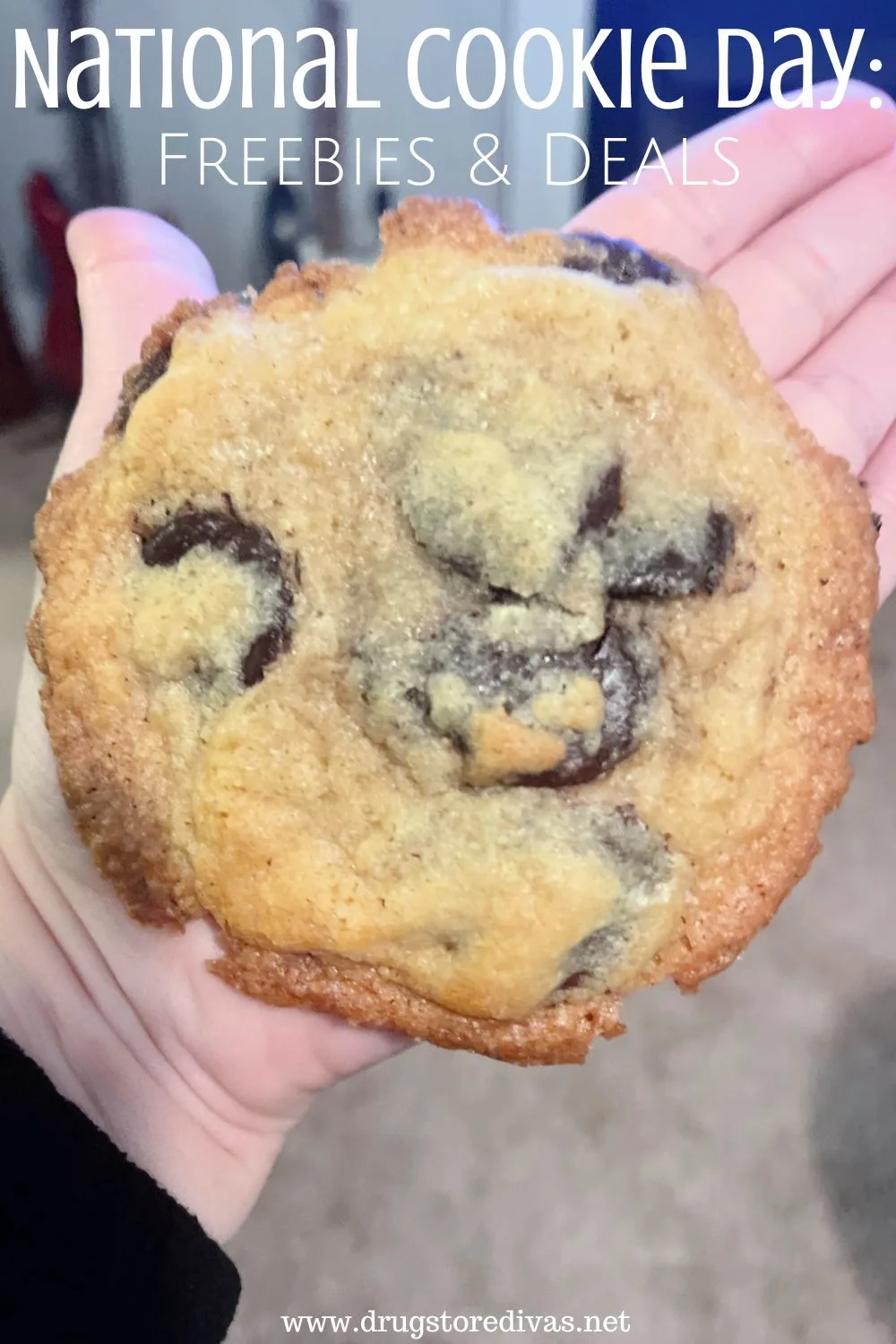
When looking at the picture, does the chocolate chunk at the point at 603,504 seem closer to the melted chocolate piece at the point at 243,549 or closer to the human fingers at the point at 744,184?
the melted chocolate piece at the point at 243,549

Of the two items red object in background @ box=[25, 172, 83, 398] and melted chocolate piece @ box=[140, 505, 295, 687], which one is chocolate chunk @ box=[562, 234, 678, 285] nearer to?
melted chocolate piece @ box=[140, 505, 295, 687]

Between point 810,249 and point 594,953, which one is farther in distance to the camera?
point 810,249

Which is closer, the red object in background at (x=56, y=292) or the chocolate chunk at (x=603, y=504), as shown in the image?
the chocolate chunk at (x=603, y=504)

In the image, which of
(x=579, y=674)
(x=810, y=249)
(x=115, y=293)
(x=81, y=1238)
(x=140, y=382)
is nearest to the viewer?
(x=579, y=674)

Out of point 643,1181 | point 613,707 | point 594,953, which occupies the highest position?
point 613,707

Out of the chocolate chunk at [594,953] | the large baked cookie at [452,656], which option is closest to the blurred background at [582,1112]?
the large baked cookie at [452,656]

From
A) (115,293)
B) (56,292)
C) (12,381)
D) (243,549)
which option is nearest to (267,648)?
(243,549)

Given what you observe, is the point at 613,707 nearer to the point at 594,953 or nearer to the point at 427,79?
the point at 594,953

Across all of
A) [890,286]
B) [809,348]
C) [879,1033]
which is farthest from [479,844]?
[879,1033]
